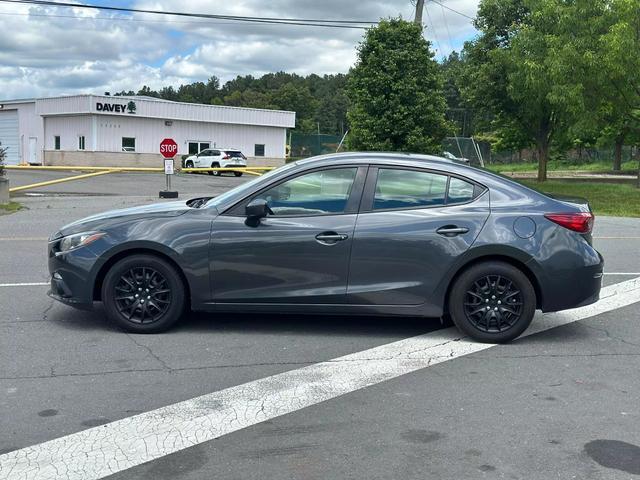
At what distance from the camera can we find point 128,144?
1989 inches

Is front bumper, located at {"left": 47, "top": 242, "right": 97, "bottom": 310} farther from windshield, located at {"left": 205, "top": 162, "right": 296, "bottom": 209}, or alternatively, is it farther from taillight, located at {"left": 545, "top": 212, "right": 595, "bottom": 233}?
taillight, located at {"left": 545, "top": 212, "right": 595, "bottom": 233}

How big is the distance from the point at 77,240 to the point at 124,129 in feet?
152

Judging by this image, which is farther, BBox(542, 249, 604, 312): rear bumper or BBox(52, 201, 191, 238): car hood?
BBox(52, 201, 191, 238): car hood

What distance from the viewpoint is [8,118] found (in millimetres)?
56812

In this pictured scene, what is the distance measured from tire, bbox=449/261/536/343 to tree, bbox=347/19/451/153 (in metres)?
17.9

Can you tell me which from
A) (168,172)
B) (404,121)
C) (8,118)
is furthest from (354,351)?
(8,118)

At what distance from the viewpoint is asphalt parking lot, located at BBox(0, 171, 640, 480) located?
3.77m

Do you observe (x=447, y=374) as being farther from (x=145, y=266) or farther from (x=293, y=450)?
(x=145, y=266)

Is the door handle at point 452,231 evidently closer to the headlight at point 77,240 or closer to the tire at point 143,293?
the tire at point 143,293

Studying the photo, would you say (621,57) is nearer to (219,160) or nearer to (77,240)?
(77,240)

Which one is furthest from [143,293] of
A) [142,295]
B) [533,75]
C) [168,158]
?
[533,75]

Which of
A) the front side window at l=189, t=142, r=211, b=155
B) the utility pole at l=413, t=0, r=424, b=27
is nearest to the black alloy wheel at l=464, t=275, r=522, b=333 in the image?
the utility pole at l=413, t=0, r=424, b=27

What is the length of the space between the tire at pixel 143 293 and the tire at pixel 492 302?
237 cm

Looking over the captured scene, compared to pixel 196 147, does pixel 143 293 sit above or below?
below
